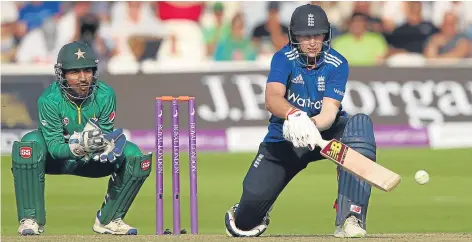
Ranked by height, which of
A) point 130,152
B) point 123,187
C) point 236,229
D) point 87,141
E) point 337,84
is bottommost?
point 236,229

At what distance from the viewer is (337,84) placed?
25.7 ft

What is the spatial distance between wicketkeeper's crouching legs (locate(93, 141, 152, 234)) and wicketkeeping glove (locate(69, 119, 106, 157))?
0.33 meters

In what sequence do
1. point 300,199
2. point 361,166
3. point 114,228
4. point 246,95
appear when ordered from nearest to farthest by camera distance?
point 361,166, point 114,228, point 300,199, point 246,95

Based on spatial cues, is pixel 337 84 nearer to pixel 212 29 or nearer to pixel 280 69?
pixel 280 69

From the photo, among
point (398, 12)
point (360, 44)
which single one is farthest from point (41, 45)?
point (398, 12)

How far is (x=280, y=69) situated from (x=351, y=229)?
113cm

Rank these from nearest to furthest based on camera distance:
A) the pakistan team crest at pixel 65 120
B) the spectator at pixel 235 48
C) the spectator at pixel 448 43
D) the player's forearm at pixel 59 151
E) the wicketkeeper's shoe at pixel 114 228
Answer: the player's forearm at pixel 59 151
the pakistan team crest at pixel 65 120
the wicketkeeper's shoe at pixel 114 228
the spectator at pixel 235 48
the spectator at pixel 448 43

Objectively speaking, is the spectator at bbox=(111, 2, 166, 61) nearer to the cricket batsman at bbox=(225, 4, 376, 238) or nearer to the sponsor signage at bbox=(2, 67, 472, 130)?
the sponsor signage at bbox=(2, 67, 472, 130)

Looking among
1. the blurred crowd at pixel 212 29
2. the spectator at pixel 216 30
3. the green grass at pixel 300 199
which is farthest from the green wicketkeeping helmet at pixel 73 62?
the spectator at pixel 216 30

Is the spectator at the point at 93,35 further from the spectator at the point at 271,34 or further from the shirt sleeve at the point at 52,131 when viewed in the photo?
the shirt sleeve at the point at 52,131

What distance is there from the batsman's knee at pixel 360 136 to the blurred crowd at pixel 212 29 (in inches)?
324

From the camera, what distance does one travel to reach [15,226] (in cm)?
1041

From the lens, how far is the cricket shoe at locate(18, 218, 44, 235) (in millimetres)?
7906

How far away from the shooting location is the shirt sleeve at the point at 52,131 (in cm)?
795
